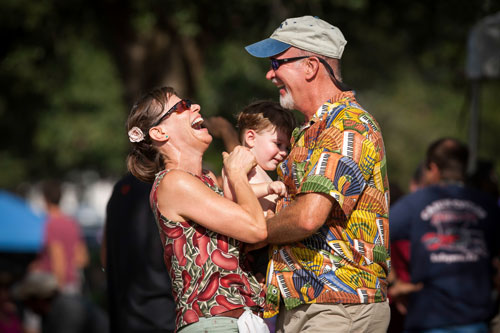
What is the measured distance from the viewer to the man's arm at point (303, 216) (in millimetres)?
2920

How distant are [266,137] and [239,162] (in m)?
0.39

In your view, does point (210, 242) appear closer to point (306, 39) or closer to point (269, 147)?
point (269, 147)

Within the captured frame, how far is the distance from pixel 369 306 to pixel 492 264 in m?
2.28

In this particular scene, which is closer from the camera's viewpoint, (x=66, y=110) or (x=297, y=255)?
(x=297, y=255)

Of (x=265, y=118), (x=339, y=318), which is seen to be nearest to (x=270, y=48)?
Result: (x=265, y=118)

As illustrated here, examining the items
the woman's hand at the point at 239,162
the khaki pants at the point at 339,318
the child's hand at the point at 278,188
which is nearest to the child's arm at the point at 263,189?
the child's hand at the point at 278,188

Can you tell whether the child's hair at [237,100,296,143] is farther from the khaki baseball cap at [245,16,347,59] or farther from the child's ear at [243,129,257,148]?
the khaki baseball cap at [245,16,347,59]

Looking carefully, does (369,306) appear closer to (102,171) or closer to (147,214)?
(147,214)

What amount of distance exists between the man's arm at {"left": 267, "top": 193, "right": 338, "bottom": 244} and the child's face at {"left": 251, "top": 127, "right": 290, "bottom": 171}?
528 millimetres

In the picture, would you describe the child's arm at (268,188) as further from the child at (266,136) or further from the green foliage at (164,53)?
the green foliage at (164,53)

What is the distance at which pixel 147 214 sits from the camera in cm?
438

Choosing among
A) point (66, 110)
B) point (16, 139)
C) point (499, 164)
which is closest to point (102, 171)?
point (16, 139)

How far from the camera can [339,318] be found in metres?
3.01

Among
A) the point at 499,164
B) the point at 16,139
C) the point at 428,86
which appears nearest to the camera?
the point at 16,139
